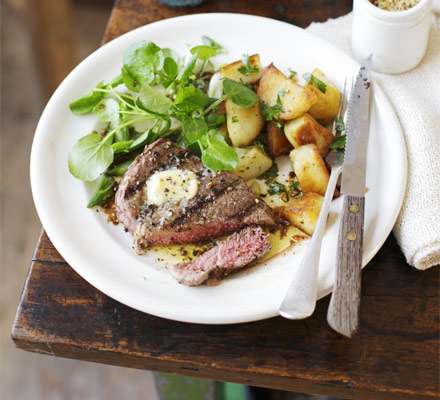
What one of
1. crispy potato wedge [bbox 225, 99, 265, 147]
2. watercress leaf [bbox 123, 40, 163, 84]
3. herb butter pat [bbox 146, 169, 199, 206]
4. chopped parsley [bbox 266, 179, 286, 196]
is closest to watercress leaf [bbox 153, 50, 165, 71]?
watercress leaf [bbox 123, 40, 163, 84]

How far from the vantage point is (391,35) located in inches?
71.7

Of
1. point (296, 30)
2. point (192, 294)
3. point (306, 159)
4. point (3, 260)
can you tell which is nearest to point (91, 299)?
point (192, 294)

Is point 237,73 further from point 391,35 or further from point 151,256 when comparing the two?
point 151,256

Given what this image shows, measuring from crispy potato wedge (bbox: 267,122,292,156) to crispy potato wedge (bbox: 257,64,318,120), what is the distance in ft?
0.15

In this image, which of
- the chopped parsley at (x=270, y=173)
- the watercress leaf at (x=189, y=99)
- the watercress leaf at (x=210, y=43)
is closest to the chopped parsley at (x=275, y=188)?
the chopped parsley at (x=270, y=173)

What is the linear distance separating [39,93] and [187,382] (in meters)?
2.03

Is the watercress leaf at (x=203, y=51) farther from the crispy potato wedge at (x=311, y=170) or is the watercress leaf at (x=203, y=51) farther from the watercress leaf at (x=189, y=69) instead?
the crispy potato wedge at (x=311, y=170)

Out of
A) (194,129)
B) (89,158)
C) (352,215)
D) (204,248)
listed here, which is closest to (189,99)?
(194,129)

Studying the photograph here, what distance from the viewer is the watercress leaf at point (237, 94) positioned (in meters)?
1.67

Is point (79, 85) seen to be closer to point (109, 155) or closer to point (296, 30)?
point (109, 155)

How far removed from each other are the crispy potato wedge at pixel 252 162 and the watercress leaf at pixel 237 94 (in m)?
0.12

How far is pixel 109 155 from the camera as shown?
1.66 m

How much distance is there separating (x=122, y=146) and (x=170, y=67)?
0.25 m

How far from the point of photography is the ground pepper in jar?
1.81 meters
